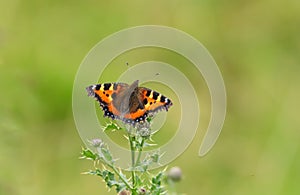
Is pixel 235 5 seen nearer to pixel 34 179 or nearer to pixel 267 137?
pixel 267 137

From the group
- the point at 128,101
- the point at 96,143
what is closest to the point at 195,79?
the point at 128,101

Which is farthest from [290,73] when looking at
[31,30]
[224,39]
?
[31,30]

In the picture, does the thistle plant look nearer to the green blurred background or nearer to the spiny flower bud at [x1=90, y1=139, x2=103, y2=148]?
the spiny flower bud at [x1=90, y1=139, x2=103, y2=148]

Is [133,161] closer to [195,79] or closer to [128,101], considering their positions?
[128,101]

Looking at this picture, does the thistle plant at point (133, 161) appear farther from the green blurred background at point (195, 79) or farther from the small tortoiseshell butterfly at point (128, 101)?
the green blurred background at point (195, 79)

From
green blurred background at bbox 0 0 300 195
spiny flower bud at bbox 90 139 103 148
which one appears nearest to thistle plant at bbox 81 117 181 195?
spiny flower bud at bbox 90 139 103 148

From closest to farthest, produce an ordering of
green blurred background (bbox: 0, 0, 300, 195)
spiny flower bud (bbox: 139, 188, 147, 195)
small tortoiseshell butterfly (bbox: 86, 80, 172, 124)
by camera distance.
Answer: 1. spiny flower bud (bbox: 139, 188, 147, 195)
2. small tortoiseshell butterfly (bbox: 86, 80, 172, 124)
3. green blurred background (bbox: 0, 0, 300, 195)
